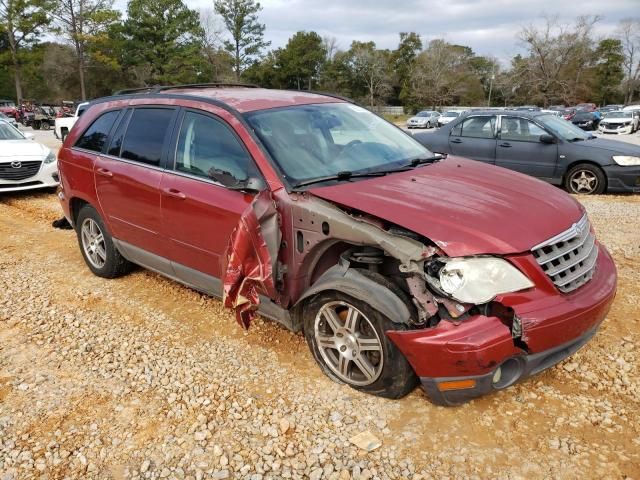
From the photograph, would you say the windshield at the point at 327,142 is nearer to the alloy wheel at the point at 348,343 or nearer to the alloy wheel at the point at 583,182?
the alloy wheel at the point at 348,343

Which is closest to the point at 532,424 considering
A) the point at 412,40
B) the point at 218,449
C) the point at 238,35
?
the point at 218,449

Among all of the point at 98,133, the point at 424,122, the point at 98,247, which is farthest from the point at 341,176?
the point at 424,122

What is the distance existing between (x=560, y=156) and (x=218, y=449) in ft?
27.3

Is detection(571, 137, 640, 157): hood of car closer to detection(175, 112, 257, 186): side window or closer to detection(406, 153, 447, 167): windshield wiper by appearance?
detection(406, 153, 447, 167): windshield wiper

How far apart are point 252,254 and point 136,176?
1.62 m

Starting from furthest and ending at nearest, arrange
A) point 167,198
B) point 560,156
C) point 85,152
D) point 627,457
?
point 560,156
point 85,152
point 167,198
point 627,457

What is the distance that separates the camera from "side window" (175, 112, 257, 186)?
3.31 m

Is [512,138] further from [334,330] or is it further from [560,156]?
[334,330]

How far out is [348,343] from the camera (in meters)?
2.98

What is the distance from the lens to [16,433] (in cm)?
281

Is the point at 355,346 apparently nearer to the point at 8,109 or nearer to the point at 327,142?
the point at 327,142

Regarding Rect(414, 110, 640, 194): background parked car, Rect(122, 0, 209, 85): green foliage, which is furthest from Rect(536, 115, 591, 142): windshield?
Rect(122, 0, 209, 85): green foliage

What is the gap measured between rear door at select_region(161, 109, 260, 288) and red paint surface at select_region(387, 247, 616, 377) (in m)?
1.41

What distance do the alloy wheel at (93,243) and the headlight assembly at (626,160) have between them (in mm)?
8179
